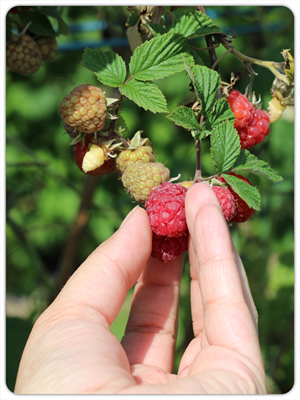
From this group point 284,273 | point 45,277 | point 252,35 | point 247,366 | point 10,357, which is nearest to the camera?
point 247,366

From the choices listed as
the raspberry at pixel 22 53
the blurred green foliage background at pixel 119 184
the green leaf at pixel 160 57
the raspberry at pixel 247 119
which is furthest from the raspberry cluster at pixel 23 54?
the raspberry at pixel 247 119

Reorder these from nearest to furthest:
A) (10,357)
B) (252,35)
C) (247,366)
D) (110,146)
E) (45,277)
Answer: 1. (247,366)
2. (110,146)
3. (10,357)
4. (45,277)
5. (252,35)

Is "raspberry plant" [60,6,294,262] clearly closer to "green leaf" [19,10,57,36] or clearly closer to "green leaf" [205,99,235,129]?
"green leaf" [205,99,235,129]

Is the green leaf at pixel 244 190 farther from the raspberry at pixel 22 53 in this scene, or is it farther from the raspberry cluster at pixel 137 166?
the raspberry at pixel 22 53

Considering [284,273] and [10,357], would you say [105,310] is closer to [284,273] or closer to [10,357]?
[10,357]

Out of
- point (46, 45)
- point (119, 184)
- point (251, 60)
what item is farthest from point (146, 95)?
point (119, 184)

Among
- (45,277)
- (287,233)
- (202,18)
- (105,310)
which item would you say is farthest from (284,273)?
(202,18)

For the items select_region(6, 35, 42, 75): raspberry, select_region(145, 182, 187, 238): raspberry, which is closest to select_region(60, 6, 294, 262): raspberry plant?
select_region(145, 182, 187, 238): raspberry
